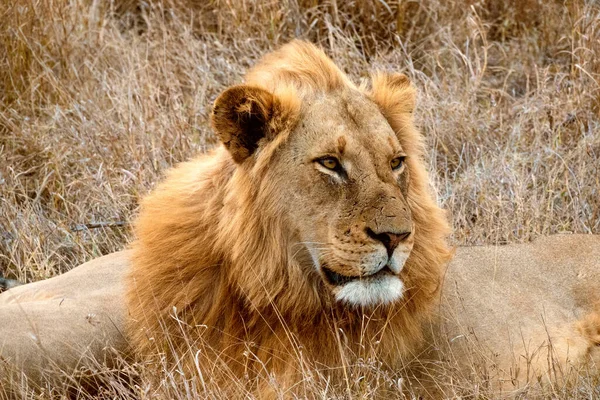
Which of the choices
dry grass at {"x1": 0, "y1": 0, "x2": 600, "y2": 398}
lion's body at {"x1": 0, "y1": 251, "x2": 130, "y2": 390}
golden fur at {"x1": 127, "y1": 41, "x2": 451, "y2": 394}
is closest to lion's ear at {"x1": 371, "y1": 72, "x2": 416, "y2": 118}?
golden fur at {"x1": 127, "y1": 41, "x2": 451, "y2": 394}

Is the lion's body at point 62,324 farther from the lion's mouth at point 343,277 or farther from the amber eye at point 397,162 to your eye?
the amber eye at point 397,162

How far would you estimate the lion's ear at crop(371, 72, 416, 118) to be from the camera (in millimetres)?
3818

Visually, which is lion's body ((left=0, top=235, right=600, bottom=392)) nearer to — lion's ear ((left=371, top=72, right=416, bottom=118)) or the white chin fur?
the white chin fur

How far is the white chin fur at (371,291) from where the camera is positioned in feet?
11.0

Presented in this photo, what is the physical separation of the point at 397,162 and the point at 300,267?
0.53m

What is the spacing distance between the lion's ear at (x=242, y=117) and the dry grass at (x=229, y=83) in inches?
83.4

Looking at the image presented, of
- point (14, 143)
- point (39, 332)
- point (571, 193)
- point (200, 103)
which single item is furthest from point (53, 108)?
point (571, 193)

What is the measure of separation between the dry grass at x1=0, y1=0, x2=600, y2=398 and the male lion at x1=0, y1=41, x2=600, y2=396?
1.33 metres

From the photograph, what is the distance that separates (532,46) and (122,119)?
10.5 ft

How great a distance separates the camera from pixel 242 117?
11.6 feet

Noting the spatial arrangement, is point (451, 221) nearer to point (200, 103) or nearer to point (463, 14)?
point (200, 103)

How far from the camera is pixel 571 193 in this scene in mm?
5766

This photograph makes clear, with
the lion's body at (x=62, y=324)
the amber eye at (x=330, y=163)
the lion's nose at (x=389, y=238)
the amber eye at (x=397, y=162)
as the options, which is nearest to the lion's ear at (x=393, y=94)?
the amber eye at (x=397, y=162)

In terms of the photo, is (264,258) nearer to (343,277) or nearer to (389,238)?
(343,277)
